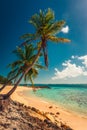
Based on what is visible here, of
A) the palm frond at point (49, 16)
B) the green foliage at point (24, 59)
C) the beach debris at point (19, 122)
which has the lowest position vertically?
the beach debris at point (19, 122)

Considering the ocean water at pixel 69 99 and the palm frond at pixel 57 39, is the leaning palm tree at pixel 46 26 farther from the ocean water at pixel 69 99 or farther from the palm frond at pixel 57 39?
the ocean water at pixel 69 99

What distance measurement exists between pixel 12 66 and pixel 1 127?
11.3m

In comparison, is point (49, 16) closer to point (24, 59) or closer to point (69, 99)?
point (24, 59)

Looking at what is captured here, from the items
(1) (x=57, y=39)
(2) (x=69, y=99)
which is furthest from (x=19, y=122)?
(2) (x=69, y=99)

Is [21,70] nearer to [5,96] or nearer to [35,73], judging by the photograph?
[35,73]

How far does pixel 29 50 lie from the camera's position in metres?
22.8

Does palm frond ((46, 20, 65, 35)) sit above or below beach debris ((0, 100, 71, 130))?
above

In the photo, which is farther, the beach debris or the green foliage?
the green foliage

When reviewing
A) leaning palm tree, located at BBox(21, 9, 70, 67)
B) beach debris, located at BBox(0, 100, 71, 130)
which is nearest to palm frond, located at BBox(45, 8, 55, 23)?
leaning palm tree, located at BBox(21, 9, 70, 67)

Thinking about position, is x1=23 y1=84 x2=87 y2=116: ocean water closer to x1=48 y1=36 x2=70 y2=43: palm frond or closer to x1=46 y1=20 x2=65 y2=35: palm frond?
x1=48 y1=36 x2=70 y2=43: palm frond

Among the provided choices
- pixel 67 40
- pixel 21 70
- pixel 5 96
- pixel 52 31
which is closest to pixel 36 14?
pixel 52 31

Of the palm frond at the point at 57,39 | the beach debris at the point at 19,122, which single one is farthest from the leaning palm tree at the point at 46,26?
the beach debris at the point at 19,122

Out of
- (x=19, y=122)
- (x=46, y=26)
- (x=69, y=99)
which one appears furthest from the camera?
(x=69, y=99)

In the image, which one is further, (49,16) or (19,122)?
(49,16)
